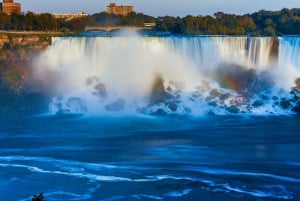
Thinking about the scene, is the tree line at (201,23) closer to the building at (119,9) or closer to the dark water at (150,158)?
the building at (119,9)

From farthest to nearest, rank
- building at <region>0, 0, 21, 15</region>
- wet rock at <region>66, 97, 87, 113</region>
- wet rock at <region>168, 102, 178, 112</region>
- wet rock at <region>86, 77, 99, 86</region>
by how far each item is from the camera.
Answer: building at <region>0, 0, 21, 15</region>, wet rock at <region>86, 77, 99, 86</region>, wet rock at <region>66, 97, 87, 113</region>, wet rock at <region>168, 102, 178, 112</region>

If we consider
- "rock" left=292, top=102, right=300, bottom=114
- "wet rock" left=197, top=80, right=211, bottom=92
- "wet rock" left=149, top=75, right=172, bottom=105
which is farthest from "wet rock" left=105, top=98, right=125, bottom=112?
"rock" left=292, top=102, right=300, bottom=114

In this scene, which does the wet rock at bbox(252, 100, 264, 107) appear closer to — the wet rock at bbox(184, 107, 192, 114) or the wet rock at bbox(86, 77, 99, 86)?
the wet rock at bbox(184, 107, 192, 114)

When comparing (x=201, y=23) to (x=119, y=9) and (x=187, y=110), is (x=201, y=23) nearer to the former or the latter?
(x=119, y=9)

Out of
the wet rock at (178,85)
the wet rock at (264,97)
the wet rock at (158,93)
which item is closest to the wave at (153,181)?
the wet rock at (158,93)

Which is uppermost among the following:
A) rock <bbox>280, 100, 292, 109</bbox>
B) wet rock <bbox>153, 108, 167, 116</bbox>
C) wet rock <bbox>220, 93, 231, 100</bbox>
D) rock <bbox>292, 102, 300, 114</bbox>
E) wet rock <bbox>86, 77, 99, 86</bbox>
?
wet rock <bbox>86, 77, 99, 86</bbox>

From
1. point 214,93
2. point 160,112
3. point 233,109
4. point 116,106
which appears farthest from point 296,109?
point 116,106
